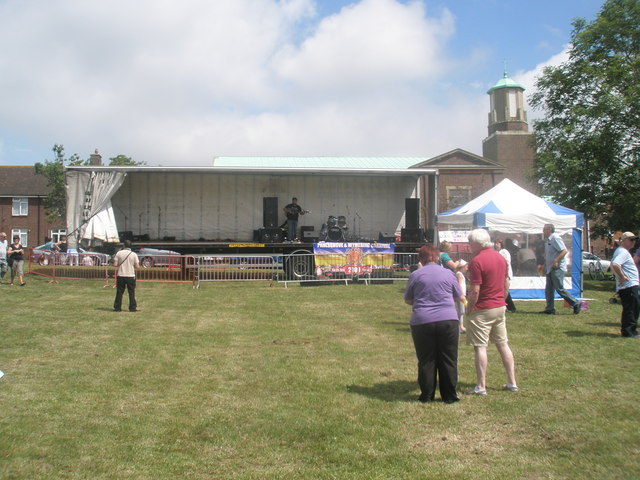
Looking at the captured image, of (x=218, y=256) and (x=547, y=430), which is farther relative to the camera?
(x=218, y=256)

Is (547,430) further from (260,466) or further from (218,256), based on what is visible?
(218,256)

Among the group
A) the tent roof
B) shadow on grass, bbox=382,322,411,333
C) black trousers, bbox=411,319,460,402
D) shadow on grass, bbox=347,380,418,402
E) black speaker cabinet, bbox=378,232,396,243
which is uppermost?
the tent roof

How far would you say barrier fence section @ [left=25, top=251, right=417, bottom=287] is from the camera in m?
18.6

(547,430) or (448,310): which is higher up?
(448,310)

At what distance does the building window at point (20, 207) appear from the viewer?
51.2 m

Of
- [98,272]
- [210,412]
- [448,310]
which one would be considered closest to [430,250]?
[448,310]

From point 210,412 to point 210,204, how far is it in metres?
15.9

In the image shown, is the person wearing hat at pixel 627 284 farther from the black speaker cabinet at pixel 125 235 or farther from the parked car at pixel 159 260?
the black speaker cabinet at pixel 125 235

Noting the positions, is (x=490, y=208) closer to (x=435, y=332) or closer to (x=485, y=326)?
(x=485, y=326)

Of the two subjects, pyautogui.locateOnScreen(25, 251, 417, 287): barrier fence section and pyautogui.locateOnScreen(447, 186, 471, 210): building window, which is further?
pyautogui.locateOnScreen(447, 186, 471, 210): building window

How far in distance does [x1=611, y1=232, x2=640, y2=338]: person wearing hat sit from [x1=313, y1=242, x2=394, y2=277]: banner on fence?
977cm

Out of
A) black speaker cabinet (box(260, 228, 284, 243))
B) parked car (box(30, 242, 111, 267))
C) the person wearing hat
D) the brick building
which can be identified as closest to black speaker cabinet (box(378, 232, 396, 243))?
black speaker cabinet (box(260, 228, 284, 243))

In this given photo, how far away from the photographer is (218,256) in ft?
61.3

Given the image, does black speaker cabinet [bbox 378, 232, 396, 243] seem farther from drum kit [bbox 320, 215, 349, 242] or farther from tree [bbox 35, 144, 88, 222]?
tree [bbox 35, 144, 88, 222]
